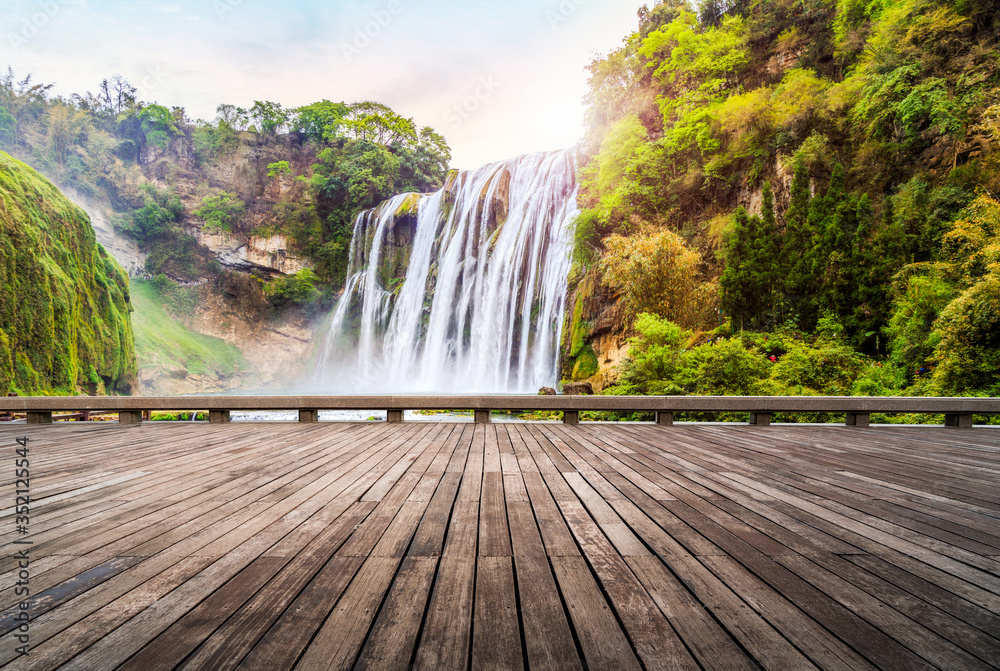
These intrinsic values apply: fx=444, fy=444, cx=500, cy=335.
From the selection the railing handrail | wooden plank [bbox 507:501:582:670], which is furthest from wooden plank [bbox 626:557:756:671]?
the railing handrail

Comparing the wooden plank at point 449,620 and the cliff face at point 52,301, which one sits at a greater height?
the cliff face at point 52,301

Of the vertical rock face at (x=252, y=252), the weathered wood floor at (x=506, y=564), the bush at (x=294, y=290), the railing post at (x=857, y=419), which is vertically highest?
the vertical rock face at (x=252, y=252)

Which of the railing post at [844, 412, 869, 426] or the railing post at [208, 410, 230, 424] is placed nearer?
the railing post at [844, 412, 869, 426]

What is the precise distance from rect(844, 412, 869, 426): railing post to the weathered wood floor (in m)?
2.15

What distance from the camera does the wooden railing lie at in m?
5.39

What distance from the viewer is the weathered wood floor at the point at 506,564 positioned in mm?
1235

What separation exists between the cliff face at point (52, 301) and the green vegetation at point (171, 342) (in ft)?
26.9

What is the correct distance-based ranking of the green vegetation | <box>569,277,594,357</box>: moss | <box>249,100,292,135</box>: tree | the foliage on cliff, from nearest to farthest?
1. <box>569,277,594,357</box>: moss
2. the green vegetation
3. the foliage on cliff
4. <box>249,100,292,135</box>: tree

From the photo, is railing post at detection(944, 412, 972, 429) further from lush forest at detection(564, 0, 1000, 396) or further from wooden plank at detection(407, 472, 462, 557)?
wooden plank at detection(407, 472, 462, 557)

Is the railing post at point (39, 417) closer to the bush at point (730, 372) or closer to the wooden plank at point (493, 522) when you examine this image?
the wooden plank at point (493, 522)

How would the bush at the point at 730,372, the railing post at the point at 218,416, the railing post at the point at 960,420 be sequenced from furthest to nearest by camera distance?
the bush at the point at 730,372 < the railing post at the point at 218,416 < the railing post at the point at 960,420

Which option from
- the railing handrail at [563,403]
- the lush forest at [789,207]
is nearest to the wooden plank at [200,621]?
the railing handrail at [563,403]

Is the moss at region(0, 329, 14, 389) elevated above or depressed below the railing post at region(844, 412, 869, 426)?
above

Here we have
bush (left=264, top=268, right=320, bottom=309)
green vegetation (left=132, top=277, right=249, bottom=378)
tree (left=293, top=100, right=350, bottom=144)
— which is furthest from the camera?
tree (left=293, top=100, right=350, bottom=144)
